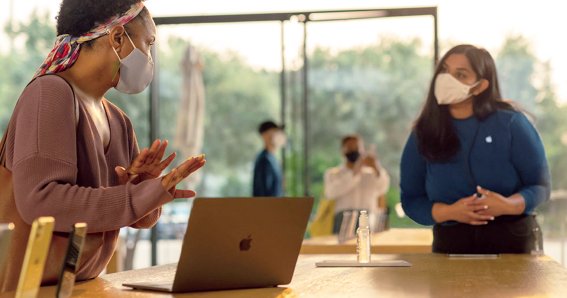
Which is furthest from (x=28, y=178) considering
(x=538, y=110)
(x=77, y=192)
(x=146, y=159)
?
(x=538, y=110)

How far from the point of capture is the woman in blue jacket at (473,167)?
3.49m

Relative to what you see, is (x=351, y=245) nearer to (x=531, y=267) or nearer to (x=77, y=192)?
(x=531, y=267)

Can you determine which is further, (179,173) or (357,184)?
(357,184)

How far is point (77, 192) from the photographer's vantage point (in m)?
2.19

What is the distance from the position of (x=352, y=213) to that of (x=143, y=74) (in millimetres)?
3425

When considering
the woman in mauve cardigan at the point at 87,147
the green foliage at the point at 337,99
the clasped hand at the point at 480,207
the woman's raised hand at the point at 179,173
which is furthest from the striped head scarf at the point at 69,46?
the green foliage at the point at 337,99

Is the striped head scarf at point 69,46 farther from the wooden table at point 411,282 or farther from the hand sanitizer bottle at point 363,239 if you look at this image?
the hand sanitizer bottle at point 363,239

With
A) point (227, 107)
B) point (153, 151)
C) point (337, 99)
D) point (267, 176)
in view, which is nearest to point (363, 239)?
point (153, 151)

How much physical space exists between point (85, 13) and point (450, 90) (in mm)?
1560

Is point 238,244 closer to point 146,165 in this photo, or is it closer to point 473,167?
point 146,165

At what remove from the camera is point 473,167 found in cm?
357

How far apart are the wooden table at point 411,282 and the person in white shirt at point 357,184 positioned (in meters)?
5.69

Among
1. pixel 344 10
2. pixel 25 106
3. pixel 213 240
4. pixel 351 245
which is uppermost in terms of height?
pixel 344 10

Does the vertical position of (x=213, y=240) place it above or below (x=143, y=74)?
below
